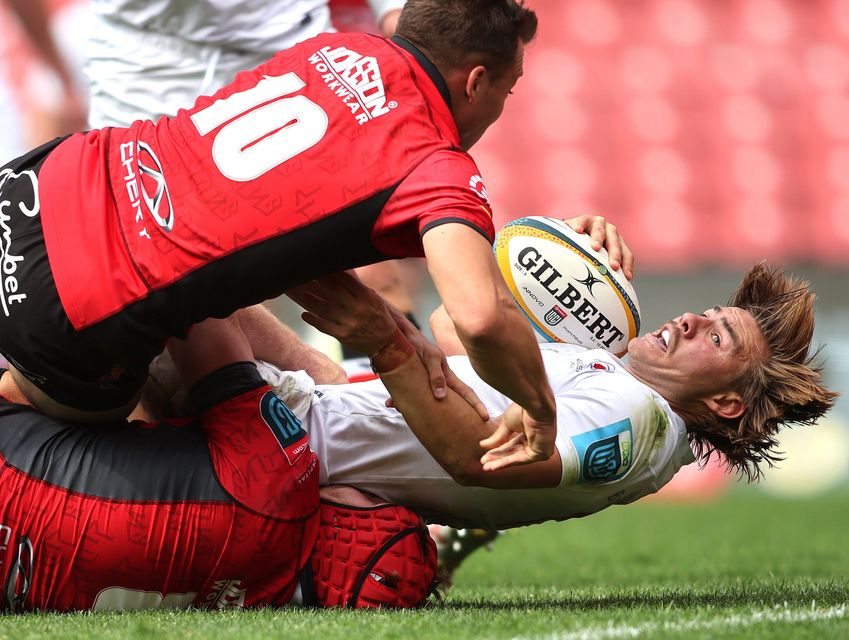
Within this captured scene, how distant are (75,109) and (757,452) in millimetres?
3278

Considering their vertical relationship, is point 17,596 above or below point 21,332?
below

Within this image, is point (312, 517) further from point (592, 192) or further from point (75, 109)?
point (592, 192)

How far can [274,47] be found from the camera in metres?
4.84

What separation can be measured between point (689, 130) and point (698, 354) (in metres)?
9.54

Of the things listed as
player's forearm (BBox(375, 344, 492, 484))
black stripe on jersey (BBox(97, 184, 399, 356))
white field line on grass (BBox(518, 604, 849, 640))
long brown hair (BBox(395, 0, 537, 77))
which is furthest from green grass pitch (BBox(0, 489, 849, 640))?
long brown hair (BBox(395, 0, 537, 77))

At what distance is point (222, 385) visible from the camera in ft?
11.9

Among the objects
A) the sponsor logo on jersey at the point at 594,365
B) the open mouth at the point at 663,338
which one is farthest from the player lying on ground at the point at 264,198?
the open mouth at the point at 663,338

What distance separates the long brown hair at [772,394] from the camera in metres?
3.94

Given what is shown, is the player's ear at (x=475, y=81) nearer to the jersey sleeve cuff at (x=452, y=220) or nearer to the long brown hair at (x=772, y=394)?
the jersey sleeve cuff at (x=452, y=220)

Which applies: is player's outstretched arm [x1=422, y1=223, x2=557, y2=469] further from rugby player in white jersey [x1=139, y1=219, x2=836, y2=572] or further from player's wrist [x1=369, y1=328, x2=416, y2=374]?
player's wrist [x1=369, y1=328, x2=416, y2=374]

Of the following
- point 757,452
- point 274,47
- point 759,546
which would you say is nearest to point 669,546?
point 759,546

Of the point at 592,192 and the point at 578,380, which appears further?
the point at 592,192

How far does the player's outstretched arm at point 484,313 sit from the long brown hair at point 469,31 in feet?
1.97

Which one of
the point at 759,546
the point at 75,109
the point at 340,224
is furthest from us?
the point at 759,546
